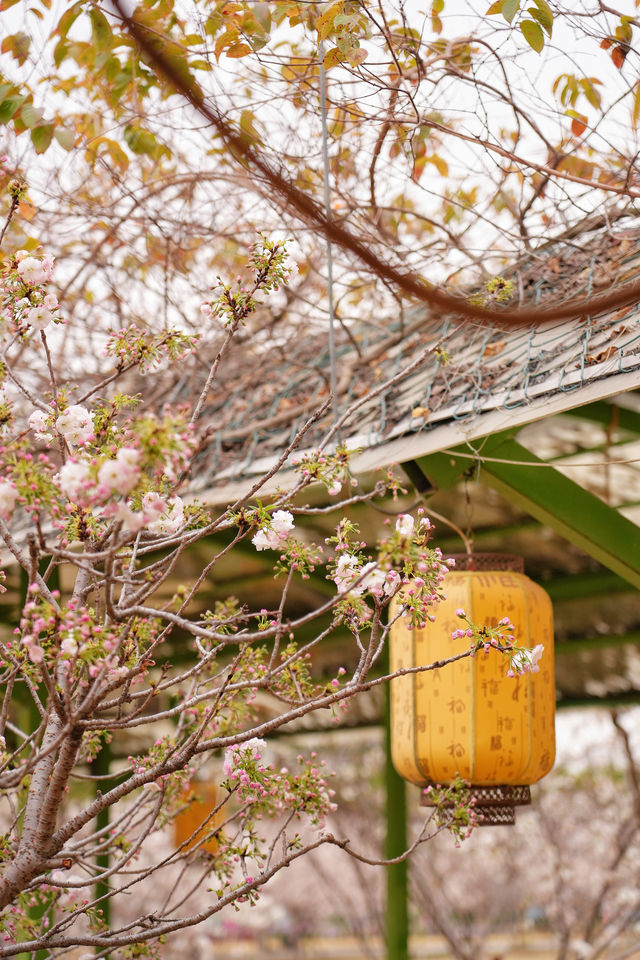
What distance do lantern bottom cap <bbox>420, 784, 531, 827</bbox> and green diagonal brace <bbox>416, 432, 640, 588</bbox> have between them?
2.15 ft

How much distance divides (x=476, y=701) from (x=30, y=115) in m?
1.97

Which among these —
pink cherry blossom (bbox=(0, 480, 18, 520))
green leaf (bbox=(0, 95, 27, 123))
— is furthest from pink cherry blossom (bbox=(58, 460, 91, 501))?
green leaf (bbox=(0, 95, 27, 123))

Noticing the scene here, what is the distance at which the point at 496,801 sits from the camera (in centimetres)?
250

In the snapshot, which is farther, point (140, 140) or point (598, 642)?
point (598, 642)

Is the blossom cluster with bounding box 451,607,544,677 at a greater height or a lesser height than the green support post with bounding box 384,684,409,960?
greater

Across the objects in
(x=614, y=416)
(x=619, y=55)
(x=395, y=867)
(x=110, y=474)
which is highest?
(x=619, y=55)

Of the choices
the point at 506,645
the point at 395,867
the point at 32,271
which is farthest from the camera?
the point at 395,867

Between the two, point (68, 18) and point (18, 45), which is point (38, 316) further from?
point (18, 45)

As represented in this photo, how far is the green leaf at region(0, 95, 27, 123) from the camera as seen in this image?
2779 mm

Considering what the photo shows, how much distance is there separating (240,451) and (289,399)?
331 millimetres

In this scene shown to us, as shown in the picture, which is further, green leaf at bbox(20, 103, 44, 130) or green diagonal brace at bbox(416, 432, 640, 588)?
green leaf at bbox(20, 103, 44, 130)

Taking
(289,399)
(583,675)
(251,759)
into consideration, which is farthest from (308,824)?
(583,675)

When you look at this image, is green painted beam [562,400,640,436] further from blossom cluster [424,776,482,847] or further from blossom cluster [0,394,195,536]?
blossom cluster [0,394,195,536]

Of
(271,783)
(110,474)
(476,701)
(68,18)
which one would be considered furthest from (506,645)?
(68,18)
